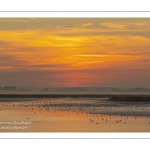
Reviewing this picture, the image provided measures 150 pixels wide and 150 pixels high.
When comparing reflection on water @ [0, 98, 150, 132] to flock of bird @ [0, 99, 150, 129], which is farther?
flock of bird @ [0, 99, 150, 129]

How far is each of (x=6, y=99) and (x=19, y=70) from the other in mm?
883

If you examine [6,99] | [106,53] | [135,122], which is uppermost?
[106,53]

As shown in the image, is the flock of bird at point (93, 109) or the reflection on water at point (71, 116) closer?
the reflection on water at point (71, 116)

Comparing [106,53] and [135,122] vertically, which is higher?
[106,53]

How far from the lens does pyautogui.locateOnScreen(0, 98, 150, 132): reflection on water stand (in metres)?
8.22

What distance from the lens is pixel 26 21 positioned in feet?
26.8

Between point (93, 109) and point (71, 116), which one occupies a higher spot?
point (93, 109)

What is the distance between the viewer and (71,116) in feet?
29.5

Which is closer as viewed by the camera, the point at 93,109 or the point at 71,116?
the point at 71,116

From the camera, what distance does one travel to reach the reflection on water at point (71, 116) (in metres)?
8.22

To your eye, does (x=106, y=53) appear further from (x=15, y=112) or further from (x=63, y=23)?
(x=15, y=112)
